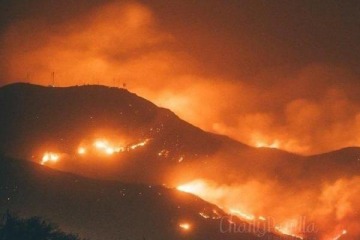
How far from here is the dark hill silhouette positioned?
10262 cm

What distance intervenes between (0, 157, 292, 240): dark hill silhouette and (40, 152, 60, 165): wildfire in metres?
23.1

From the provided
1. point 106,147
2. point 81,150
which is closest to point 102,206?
point 81,150

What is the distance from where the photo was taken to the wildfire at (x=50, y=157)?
483ft

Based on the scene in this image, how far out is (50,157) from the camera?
15012 centimetres

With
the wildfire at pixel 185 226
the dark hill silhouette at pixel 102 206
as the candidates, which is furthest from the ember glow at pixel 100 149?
the wildfire at pixel 185 226

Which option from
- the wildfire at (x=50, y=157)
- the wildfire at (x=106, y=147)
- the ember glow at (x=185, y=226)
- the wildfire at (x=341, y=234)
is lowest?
the ember glow at (x=185, y=226)

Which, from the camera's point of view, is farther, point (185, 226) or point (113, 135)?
point (113, 135)

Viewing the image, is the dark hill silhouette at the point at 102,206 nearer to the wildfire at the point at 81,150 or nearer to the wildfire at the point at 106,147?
the wildfire at the point at 81,150

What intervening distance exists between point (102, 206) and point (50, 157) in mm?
44237

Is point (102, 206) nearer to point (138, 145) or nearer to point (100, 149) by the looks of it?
point (100, 149)

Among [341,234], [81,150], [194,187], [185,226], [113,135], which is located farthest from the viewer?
[113,135]

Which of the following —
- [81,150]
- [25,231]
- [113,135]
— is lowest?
[25,231]

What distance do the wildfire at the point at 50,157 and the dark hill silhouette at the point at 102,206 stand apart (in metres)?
23.1

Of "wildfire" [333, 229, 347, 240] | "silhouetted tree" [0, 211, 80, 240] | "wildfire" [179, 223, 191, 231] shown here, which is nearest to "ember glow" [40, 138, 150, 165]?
"wildfire" [179, 223, 191, 231]
